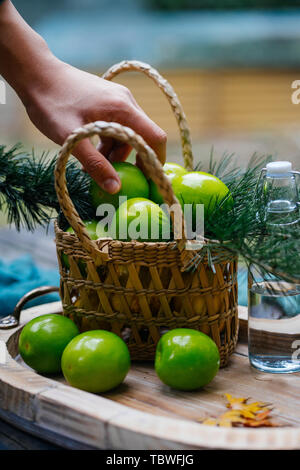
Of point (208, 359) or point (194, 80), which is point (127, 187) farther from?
point (194, 80)

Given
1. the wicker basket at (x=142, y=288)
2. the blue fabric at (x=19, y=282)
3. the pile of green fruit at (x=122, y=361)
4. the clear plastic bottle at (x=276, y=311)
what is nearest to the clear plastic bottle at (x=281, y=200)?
the clear plastic bottle at (x=276, y=311)

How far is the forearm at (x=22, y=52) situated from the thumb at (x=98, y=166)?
13cm

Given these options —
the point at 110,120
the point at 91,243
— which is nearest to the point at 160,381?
the point at 91,243

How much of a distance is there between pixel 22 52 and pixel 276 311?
21.9 inches

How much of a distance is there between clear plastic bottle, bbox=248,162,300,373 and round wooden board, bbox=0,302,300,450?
0.09ft

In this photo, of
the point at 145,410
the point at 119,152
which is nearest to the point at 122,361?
the point at 145,410

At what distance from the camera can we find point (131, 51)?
579cm

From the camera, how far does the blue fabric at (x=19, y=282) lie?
3.76ft

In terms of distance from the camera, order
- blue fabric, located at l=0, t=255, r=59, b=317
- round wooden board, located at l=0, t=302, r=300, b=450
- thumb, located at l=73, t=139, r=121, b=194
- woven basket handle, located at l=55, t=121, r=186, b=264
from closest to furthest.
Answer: round wooden board, located at l=0, t=302, r=300, b=450
woven basket handle, located at l=55, t=121, r=186, b=264
thumb, located at l=73, t=139, r=121, b=194
blue fabric, located at l=0, t=255, r=59, b=317

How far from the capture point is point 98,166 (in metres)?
0.79

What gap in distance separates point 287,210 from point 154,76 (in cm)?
34

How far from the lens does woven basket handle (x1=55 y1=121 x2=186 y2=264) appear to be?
68 cm

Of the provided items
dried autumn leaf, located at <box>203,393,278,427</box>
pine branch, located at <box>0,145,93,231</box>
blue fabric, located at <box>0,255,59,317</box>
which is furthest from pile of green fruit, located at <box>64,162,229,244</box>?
blue fabric, located at <box>0,255,59,317</box>

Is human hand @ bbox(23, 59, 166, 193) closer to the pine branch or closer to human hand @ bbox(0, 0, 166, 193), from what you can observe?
human hand @ bbox(0, 0, 166, 193)
